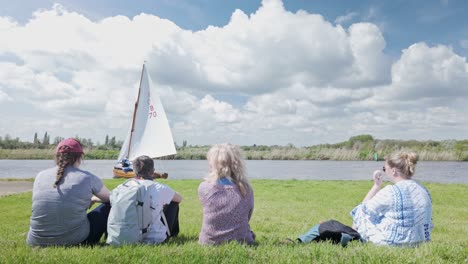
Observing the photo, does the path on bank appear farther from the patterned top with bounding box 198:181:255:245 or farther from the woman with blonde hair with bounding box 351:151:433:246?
the woman with blonde hair with bounding box 351:151:433:246

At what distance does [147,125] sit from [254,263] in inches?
755

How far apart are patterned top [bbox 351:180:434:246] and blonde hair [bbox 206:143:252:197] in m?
1.59

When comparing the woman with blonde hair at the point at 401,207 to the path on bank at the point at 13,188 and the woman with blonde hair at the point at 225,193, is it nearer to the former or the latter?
the woman with blonde hair at the point at 225,193

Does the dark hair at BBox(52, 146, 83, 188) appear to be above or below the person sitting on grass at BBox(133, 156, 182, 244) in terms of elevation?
above

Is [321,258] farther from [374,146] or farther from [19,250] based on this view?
[374,146]

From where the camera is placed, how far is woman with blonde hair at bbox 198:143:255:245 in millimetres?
4387

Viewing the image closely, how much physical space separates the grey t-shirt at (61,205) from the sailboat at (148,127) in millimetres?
17586

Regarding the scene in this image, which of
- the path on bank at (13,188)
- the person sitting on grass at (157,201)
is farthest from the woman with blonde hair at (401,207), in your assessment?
the path on bank at (13,188)

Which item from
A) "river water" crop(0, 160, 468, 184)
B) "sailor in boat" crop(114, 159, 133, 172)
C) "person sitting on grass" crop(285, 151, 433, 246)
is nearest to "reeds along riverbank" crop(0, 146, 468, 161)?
"river water" crop(0, 160, 468, 184)

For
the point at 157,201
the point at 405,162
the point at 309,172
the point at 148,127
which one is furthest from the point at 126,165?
the point at 405,162

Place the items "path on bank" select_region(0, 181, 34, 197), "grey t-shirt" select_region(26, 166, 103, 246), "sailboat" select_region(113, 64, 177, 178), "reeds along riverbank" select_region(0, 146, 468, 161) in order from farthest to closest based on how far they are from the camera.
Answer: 1. "reeds along riverbank" select_region(0, 146, 468, 161)
2. "sailboat" select_region(113, 64, 177, 178)
3. "path on bank" select_region(0, 181, 34, 197)
4. "grey t-shirt" select_region(26, 166, 103, 246)

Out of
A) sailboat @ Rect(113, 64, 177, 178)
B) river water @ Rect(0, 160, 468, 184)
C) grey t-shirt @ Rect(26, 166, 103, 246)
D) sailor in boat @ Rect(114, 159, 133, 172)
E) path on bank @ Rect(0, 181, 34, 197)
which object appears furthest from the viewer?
river water @ Rect(0, 160, 468, 184)

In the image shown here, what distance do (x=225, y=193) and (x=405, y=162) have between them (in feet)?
7.04

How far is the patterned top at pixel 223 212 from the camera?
4.41 m
